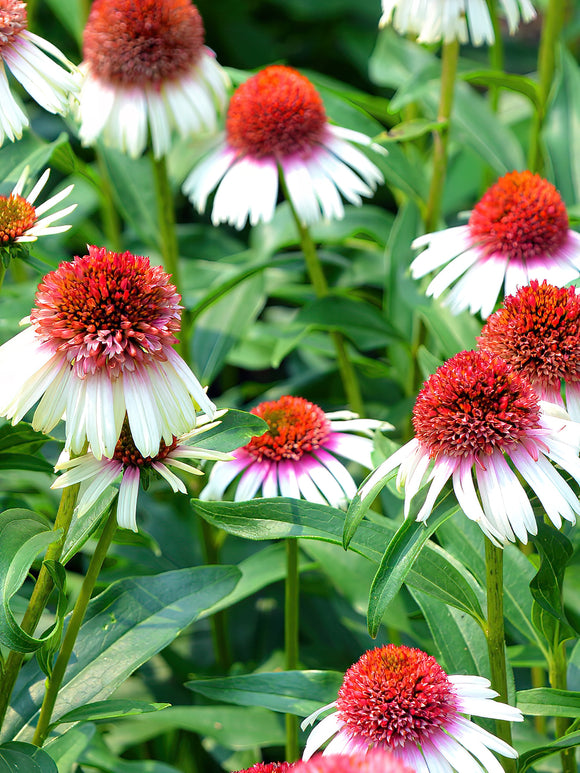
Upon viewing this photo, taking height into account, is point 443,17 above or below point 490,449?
above

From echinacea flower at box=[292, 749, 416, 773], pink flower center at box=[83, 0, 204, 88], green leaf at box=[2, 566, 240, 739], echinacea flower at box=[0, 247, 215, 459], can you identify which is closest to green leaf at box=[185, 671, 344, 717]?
green leaf at box=[2, 566, 240, 739]

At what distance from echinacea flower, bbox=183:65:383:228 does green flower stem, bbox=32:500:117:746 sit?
0.59 m

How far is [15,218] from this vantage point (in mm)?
851

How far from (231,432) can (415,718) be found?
29 centimetres

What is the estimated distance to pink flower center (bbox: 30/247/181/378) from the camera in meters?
0.67

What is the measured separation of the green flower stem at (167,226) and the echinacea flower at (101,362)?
54 cm

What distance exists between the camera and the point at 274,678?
82 centimetres

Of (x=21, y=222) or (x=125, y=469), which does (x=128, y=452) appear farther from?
(x=21, y=222)

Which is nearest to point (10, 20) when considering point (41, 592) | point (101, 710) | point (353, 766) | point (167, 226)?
point (167, 226)

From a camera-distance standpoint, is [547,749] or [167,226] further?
[167,226]

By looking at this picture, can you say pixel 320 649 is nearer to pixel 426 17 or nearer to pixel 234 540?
pixel 234 540

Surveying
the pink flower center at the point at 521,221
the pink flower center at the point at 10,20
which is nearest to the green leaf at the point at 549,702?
the pink flower center at the point at 521,221

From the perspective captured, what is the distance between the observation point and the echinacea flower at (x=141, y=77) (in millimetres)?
1195

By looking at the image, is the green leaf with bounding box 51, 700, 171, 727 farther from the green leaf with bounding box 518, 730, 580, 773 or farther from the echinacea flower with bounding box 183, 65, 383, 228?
the echinacea flower with bounding box 183, 65, 383, 228
